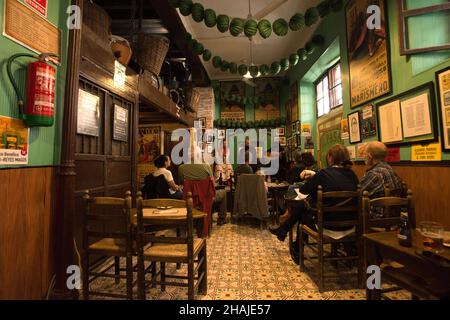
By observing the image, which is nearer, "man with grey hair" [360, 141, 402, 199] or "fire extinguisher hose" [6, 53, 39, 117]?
"fire extinguisher hose" [6, 53, 39, 117]

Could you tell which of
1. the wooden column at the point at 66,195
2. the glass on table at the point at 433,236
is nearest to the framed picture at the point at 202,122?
the wooden column at the point at 66,195

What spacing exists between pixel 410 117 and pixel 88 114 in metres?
3.37

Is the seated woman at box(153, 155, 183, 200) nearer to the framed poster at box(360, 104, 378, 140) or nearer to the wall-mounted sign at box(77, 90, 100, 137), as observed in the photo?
the wall-mounted sign at box(77, 90, 100, 137)

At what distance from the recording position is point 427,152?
2143 mm

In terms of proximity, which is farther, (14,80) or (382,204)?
(382,204)

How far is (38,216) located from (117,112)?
5.26 ft

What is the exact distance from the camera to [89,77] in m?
2.34

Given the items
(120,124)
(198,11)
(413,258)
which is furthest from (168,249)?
(198,11)

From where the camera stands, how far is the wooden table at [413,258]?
42.6 inches

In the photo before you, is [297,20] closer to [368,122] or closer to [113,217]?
[368,122]

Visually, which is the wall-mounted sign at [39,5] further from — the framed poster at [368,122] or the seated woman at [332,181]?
the framed poster at [368,122]

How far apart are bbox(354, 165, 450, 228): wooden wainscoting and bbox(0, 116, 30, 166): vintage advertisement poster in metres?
3.35

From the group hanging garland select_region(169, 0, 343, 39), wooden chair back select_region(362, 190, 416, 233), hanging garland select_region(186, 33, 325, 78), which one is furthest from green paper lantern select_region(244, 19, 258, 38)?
wooden chair back select_region(362, 190, 416, 233)

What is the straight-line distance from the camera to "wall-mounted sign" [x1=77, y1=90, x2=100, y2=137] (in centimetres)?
231
